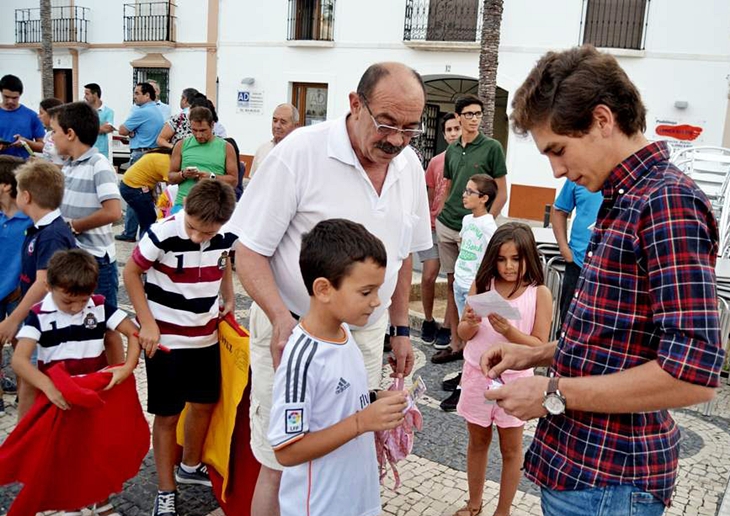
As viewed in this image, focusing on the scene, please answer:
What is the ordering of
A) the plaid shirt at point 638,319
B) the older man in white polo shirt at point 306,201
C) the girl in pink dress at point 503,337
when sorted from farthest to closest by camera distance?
1. the girl in pink dress at point 503,337
2. the older man in white polo shirt at point 306,201
3. the plaid shirt at point 638,319

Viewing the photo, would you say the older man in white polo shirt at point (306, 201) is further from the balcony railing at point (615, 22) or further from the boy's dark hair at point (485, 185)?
the balcony railing at point (615, 22)

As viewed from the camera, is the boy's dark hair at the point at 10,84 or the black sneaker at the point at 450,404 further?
the boy's dark hair at the point at 10,84

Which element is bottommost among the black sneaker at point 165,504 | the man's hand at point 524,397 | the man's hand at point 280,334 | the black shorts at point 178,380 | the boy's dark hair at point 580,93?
the black sneaker at point 165,504

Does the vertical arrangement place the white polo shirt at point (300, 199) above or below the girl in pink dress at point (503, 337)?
above

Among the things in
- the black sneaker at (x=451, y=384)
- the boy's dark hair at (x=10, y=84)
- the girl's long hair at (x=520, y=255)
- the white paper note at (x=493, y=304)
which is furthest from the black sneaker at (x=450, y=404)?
the boy's dark hair at (x=10, y=84)

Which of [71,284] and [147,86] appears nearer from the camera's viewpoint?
[71,284]

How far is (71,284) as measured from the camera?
294 centimetres

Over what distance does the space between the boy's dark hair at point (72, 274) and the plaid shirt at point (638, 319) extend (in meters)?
2.10

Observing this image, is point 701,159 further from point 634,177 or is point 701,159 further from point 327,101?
point 327,101

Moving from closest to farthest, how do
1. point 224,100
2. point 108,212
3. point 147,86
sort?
point 108,212 → point 147,86 → point 224,100

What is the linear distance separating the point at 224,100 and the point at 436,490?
1934 centimetres

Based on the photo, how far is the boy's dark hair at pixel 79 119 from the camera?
3.93 meters

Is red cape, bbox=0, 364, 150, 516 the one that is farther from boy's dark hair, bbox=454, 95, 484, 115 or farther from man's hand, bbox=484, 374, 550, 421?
boy's dark hair, bbox=454, 95, 484, 115

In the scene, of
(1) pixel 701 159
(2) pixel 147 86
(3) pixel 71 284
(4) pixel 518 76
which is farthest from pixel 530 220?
(3) pixel 71 284
